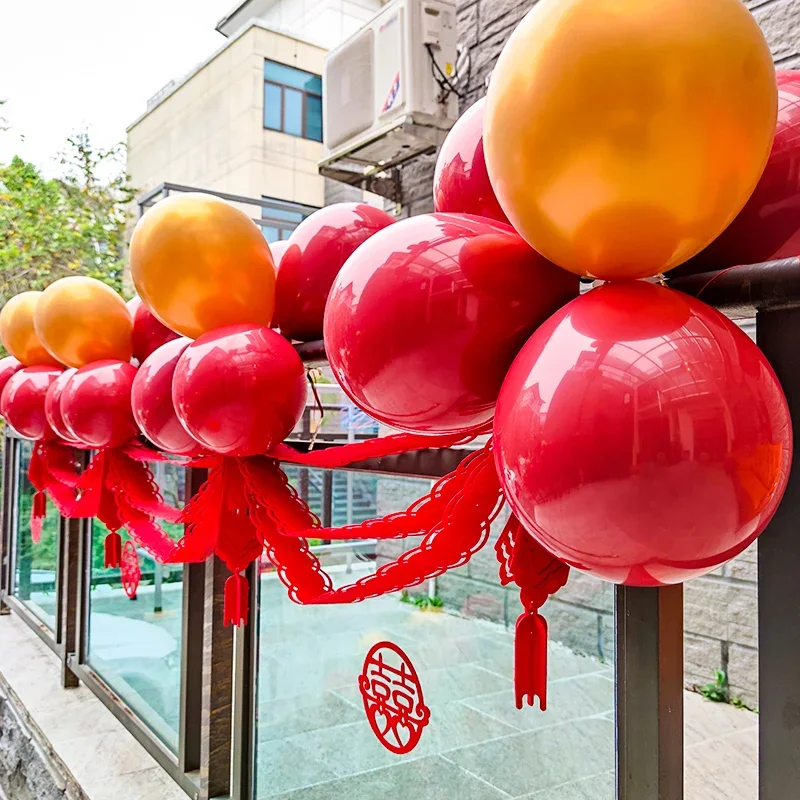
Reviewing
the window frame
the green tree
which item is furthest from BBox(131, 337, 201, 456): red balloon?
the window frame

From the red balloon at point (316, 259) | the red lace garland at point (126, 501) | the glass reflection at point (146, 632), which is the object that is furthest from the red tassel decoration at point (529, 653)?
the glass reflection at point (146, 632)

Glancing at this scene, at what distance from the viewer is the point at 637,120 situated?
326 mm

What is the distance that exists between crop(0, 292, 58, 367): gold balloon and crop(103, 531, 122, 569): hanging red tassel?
1.53 feet

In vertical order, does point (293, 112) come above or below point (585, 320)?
above

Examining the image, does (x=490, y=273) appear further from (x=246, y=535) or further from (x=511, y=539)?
(x=246, y=535)

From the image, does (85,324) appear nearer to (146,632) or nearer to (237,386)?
(237,386)

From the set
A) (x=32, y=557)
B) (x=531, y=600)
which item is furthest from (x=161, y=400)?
(x=32, y=557)

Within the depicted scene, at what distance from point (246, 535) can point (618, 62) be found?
78 centimetres

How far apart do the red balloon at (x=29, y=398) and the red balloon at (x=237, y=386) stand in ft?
3.26

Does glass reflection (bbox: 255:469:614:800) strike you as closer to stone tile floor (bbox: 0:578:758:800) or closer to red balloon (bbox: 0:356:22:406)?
stone tile floor (bbox: 0:578:758:800)

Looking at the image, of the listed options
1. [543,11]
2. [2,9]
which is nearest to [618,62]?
[543,11]

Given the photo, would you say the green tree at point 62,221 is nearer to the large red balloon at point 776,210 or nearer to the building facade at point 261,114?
the building facade at point 261,114

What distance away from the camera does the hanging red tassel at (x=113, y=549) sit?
1.44 metres

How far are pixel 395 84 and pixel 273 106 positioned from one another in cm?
595
